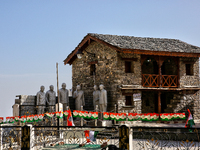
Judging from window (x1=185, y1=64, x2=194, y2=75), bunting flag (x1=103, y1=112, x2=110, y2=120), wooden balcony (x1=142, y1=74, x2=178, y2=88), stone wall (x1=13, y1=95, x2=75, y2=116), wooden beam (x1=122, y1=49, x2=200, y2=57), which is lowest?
bunting flag (x1=103, y1=112, x2=110, y2=120)

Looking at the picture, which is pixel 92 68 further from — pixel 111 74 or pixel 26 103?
pixel 26 103

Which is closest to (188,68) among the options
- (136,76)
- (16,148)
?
(136,76)

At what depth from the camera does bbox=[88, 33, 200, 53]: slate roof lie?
74.5ft

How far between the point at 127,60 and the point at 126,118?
4.91 m

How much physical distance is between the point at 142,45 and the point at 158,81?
9.50 feet

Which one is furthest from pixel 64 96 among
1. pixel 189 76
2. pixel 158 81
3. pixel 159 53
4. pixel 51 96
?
pixel 189 76

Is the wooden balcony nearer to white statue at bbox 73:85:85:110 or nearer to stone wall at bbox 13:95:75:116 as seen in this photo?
white statue at bbox 73:85:85:110

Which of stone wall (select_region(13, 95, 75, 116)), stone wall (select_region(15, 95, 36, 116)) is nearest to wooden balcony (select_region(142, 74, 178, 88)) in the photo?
stone wall (select_region(13, 95, 75, 116))

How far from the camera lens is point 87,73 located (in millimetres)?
24578

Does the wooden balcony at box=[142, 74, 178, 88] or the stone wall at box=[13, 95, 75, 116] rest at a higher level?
the wooden balcony at box=[142, 74, 178, 88]

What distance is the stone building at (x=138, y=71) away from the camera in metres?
22.4

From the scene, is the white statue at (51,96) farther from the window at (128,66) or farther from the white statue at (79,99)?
the window at (128,66)

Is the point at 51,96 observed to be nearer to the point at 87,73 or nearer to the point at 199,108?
the point at 87,73

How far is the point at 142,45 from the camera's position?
23.3 metres
